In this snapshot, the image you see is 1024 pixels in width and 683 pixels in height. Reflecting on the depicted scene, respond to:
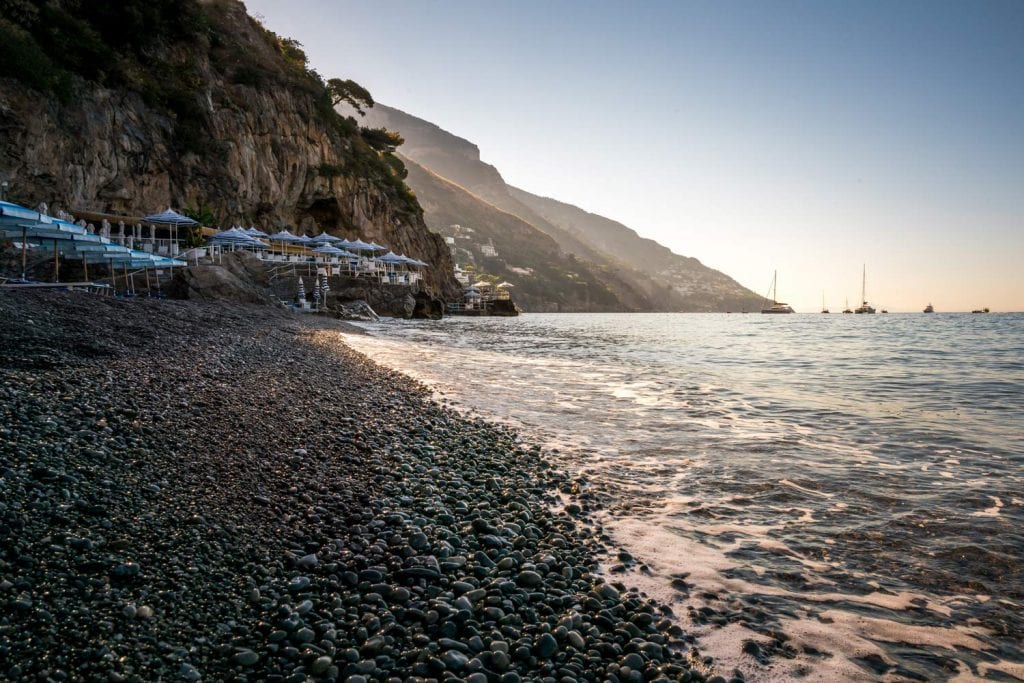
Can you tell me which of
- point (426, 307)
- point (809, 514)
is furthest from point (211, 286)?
point (809, 514)

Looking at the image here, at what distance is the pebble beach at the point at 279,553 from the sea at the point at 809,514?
0.59 m

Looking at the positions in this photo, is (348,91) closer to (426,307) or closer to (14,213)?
(426,307)

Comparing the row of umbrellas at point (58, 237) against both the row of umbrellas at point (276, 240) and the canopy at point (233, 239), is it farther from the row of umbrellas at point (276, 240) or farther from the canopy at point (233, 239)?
the row of umbrellas at point (276, 240)

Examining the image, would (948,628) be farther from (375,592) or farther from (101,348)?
(101,348)

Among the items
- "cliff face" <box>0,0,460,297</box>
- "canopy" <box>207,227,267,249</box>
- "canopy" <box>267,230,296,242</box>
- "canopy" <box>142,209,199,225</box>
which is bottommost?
"canopy" <box>207,227,267,249</box>

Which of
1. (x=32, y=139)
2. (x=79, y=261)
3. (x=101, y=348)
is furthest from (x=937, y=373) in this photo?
(x=32, y=139)

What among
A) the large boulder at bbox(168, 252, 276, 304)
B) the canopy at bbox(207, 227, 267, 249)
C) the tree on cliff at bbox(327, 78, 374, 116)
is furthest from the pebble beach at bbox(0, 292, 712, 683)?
the tree on cliff at bbox(327, 78, 374, 116)

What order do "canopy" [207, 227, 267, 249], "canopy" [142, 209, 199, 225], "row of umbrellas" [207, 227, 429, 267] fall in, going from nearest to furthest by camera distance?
1. "canopy" [142, 209, 199, 225]
2. "canopy" [207, 227, 267, 249]
3. "row of umbrellas" [207, 227, 429, 267]

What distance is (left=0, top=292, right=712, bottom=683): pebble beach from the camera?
9.14ft

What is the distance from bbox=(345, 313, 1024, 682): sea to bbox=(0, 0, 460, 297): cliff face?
31.4 m

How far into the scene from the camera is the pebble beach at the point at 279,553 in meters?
2.79

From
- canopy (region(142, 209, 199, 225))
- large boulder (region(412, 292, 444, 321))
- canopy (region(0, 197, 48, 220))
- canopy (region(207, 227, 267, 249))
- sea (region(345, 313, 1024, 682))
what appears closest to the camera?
sea (region(345, 313, 1024, 682))

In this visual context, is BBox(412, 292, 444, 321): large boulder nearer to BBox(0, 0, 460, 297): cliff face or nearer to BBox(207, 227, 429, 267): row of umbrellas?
BBox(207, 227, 429, 267): row of umbrellas

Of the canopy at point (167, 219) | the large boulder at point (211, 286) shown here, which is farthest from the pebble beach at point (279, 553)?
the canopy at point (167, 219)
